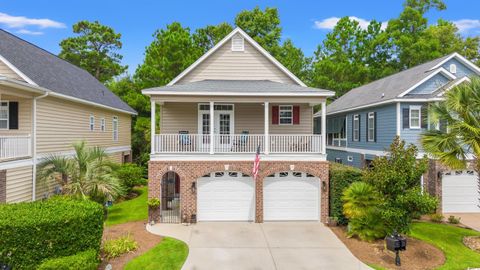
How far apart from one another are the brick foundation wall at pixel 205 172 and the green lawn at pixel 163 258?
2.70 meters

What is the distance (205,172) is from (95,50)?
125ft

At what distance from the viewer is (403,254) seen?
10172 millimetres

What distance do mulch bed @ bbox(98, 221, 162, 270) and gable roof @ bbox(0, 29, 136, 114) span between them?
23.4 feet

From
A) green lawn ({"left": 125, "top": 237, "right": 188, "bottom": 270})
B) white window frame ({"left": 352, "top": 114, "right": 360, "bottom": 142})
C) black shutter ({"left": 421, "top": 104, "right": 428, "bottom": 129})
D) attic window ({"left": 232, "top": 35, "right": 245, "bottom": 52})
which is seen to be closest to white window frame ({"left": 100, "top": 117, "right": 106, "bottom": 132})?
attic window ({"left": 232, "top": 35, "right": 245, "bottom": 52})

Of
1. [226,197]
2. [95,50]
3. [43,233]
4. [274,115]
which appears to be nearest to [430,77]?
[274,115]

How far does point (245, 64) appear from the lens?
17.6 meters

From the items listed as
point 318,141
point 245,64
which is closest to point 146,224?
point 318,141

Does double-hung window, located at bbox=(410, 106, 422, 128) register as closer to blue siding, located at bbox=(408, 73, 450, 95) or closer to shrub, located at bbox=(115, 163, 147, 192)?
blue siding, located at bbox=(408, 73, 450, 95)

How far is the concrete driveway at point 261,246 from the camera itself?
9321mm

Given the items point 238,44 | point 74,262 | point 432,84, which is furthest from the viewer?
point 238,44

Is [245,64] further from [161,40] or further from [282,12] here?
[282,12]

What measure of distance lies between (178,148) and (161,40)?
678 inches

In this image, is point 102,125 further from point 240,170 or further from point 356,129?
point 356,129

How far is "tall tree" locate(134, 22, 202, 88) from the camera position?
2633 centimetres
